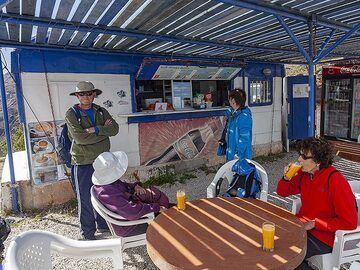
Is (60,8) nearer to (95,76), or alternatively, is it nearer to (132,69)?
(95,76)

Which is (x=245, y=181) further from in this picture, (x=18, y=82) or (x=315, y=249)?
(x=18, y=82)

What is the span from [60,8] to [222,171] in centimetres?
237

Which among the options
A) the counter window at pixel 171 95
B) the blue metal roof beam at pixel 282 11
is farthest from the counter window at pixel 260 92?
the blue metal roof beam at pixel 282 11

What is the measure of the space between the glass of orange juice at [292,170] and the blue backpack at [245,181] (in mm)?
761

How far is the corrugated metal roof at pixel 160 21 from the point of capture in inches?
106

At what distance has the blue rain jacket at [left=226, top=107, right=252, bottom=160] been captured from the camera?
315cm

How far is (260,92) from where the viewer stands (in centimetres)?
696

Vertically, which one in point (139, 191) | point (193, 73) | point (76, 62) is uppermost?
point (76, 62)

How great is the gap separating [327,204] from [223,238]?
0.81 metres

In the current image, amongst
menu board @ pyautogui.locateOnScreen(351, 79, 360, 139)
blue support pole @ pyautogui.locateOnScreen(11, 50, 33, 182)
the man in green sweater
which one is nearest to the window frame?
menu board @ pyautogui.locateOnScreen(351, 79, 360, 139)

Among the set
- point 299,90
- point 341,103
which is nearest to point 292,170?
point 299,90

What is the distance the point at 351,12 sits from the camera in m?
3.42

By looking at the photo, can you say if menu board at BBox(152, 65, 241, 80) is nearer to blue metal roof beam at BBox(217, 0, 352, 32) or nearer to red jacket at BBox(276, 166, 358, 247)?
blue metal roof beam at BBox(217, 0, 352, 32)

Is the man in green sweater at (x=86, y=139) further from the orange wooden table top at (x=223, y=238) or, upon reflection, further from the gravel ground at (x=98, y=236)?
the orange wooden table top at (x=223, y=238)
